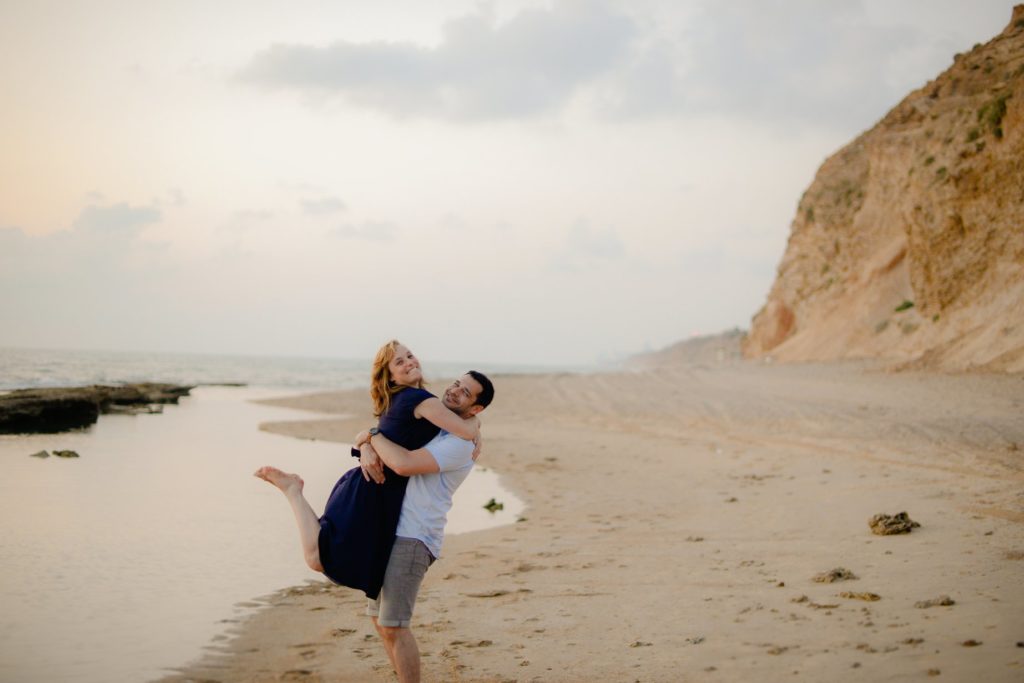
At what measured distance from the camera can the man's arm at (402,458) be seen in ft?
12.6

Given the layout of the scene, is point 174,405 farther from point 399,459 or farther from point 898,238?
point 898,238

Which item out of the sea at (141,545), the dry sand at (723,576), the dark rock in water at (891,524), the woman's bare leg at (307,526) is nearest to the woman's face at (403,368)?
the woman's bare leg at (307,526)

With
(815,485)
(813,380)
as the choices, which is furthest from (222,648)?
(813,380)

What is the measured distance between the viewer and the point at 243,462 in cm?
1303

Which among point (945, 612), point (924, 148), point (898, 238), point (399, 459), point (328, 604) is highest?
point (924, 148)

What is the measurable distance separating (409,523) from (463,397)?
0.70m

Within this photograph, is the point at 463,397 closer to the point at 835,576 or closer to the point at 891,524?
the point at 835,576

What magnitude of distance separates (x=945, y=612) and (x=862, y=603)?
515 mm

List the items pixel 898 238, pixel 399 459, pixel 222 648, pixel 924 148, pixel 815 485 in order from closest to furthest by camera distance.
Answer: pixel 399 459, pixel 222 648, pixel 815 485, pixel 924 148, pixel 898 238

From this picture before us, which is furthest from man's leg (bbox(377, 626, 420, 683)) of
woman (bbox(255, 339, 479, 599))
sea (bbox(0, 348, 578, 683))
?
sea (bbox(0, 348, 578, 683))

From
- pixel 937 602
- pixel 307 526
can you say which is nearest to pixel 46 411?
pixel 307 526

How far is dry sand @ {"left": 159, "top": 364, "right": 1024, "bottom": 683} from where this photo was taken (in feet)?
14.9

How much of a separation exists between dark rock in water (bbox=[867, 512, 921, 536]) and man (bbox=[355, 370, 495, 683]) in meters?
4.75

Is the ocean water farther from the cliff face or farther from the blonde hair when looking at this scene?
the blonde hair
